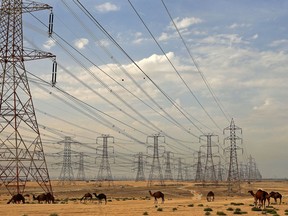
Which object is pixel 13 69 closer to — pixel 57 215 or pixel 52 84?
pixel 52 84

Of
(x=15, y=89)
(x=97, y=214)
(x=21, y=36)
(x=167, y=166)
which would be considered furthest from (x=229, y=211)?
(x=167, y=166)

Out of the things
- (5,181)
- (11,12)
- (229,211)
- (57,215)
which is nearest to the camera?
(57,215)

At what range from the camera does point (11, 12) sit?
45.8m

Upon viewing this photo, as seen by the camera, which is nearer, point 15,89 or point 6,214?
point 6,214

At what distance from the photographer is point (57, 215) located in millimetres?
29594

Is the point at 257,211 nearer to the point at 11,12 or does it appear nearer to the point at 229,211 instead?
the point at 229,211

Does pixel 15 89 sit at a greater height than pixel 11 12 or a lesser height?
lesser

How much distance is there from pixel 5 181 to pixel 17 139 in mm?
4834

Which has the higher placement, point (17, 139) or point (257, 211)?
point (17, 139)

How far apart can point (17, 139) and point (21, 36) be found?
37.4 feet

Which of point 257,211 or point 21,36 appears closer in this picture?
point 257,211

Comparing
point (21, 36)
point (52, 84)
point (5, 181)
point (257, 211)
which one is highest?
point (21, 36)

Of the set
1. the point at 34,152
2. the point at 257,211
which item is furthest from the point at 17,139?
the point at 257,211

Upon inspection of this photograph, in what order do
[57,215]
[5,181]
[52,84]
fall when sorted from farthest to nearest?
1. [5,181]
2. [52,84]
3. [57,215]
